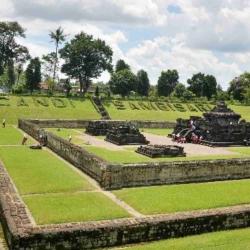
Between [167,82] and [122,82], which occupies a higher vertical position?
[167,82]

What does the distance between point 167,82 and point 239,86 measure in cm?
1723

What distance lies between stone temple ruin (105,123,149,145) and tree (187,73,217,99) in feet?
173

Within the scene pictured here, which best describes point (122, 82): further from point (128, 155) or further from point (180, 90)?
point (128, 155)

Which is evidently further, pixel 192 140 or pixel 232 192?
pixel 192 140

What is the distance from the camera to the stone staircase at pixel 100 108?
45.5 meters

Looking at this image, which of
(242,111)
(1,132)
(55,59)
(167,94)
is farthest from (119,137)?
(167,94)

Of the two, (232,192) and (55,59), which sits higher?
(55,59)

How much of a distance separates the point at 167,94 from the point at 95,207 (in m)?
76.5

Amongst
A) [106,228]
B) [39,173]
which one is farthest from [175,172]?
[106,228]

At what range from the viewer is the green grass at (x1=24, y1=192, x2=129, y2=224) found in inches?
478

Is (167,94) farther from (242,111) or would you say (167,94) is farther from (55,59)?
(242,111)

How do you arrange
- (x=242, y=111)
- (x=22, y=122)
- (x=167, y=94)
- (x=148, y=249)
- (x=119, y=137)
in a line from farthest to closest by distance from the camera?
1. (x=167, y=94)
2. (x=242, y=111)
3. (x=22, y=122)
4. (x=119, y=137)
5. (x=148, y=249)

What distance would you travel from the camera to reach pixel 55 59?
216ft

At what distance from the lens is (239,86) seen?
76.6 meters
